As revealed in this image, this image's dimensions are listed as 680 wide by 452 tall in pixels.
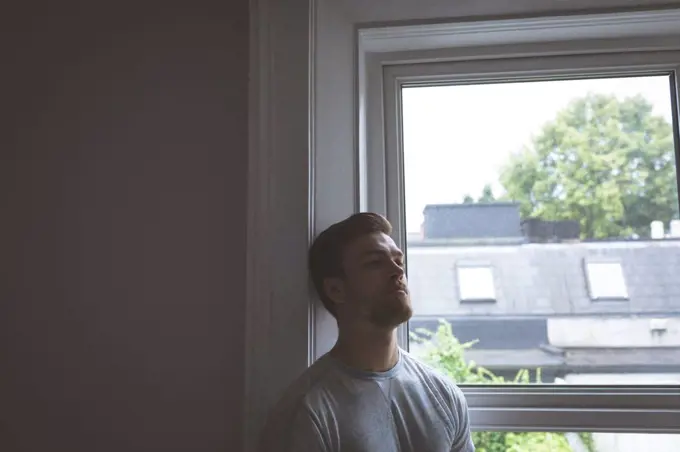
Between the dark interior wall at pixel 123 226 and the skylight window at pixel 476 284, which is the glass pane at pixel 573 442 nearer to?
the skylight window at pixel 476 284

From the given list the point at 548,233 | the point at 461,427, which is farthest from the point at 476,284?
the point at 461,427

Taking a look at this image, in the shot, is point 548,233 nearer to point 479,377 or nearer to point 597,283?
point 597,283

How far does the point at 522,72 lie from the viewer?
1239mm

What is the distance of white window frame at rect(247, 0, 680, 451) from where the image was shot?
986 millimetres

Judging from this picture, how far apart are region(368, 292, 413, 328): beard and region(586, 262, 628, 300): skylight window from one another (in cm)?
49

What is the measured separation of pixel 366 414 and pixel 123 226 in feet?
1.91

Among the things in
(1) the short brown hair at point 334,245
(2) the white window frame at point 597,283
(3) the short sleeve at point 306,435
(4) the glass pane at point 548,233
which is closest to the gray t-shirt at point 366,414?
(3) the short sleeve at point 306,435

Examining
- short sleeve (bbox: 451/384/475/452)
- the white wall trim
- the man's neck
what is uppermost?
the white wall trim

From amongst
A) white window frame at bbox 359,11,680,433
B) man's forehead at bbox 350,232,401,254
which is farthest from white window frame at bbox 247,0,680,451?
man's forehead at bbox 350,232,401,254

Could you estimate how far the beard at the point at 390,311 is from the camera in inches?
35.7

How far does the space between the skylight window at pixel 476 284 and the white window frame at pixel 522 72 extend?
15cm

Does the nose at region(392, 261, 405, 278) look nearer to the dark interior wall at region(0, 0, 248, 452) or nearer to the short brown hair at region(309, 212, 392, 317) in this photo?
the short brown hair at region(309, 212, 392, 317)

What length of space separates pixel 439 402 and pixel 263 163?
1.68 feet

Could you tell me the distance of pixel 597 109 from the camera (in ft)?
4.02
